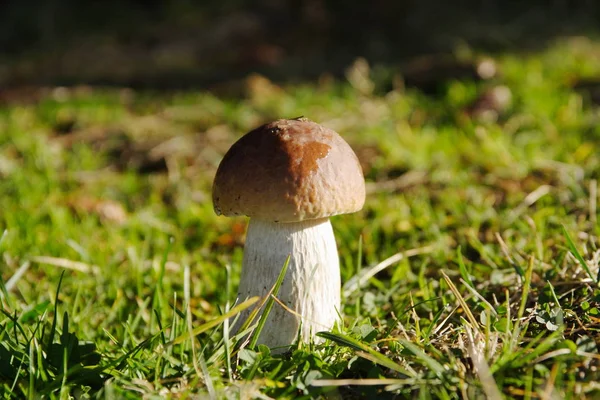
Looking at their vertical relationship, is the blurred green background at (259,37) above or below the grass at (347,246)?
above

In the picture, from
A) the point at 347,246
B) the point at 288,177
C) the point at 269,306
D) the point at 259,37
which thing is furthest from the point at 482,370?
the point at 259,37

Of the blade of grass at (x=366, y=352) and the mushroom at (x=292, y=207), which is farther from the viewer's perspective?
the mushroom at (x=292, y=207)

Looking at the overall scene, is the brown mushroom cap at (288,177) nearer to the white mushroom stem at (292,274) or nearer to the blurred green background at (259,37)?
the white mushroom stem at (292,274)

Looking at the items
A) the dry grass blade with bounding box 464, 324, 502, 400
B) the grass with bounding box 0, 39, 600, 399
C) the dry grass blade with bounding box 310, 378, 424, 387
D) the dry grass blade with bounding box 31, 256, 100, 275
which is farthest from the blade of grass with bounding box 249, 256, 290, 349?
the dry grass blade with bounding box 31, 256, 100, 275

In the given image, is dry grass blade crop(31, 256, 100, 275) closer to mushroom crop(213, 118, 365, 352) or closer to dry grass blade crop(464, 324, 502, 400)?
mushroom crop(213, 118, 365, 352)

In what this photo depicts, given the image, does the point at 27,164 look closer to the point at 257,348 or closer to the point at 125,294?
the point at 125,294

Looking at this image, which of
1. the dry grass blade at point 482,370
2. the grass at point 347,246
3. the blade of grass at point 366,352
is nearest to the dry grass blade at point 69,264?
the grass at point 347,246

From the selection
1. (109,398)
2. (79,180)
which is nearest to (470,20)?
(79,180)

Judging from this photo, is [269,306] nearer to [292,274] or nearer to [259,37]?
[292,274]

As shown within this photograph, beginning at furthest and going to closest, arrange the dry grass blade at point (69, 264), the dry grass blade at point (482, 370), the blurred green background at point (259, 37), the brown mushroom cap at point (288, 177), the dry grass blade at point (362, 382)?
the blurred green background at point (259, 37) < the dry grass blade at point (69, 264) < the brown mushroom cap at point (288, 177) < the dry grass blade at point (362, 382) < the dry grass blade at point (482, 370)

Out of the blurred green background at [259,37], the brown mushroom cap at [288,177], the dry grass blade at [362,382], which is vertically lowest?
the dry grass blade at [362,382]
